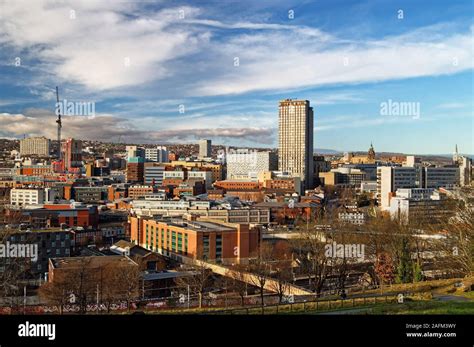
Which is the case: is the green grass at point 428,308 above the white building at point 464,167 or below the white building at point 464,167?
below

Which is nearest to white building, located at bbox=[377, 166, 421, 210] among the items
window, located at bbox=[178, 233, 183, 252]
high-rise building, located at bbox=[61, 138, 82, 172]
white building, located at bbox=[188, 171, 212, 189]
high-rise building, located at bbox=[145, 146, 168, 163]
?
white building, located at bbox=[188, 171, 212, 189]

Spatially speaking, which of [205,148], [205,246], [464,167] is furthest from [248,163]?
[205,246]

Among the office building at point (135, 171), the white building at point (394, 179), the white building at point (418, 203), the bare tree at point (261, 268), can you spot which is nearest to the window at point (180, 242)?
the bare tree at point (261, 268)

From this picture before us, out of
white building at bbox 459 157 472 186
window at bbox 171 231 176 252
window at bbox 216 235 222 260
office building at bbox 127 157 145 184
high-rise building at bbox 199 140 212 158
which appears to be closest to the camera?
window at bbox 216 235 222 260

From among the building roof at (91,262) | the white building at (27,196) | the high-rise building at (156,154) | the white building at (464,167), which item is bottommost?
the building roof at (91,262)

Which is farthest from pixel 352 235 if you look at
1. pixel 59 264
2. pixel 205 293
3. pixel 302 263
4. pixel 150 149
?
pixel 150 149

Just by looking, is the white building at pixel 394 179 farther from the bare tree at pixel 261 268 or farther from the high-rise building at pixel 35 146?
the high-rise building at pixel 35 146

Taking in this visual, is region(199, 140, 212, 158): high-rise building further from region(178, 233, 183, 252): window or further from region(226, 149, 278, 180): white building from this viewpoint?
region(178, 233, 183, 252): window
